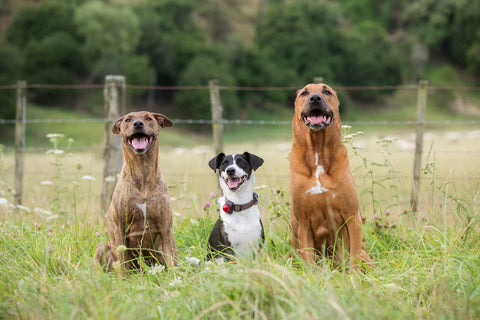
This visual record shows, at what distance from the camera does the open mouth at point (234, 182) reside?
3.77 meters

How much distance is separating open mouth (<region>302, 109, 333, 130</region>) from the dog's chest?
3.02 ft

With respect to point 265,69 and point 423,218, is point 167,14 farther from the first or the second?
point 423,218

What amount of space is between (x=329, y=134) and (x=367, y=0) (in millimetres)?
80113

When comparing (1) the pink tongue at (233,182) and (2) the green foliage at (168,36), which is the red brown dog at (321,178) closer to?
(1) the pink tongue at (233,182)

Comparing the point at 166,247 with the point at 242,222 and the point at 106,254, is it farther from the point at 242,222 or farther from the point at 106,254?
the point at 242,222

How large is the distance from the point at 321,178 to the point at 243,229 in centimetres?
79

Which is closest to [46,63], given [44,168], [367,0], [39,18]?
[39,18]

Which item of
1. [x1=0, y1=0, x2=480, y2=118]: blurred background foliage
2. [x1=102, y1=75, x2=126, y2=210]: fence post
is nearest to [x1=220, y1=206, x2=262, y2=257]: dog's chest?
[x1=102, y1=75, x2=126, y2=210]: fence post

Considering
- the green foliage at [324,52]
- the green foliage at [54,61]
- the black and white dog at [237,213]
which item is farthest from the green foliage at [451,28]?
the black and white dog at [237,213]

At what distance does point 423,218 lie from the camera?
4.54 meters

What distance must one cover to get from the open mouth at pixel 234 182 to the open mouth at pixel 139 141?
0.70 m

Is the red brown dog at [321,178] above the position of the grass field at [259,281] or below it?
above

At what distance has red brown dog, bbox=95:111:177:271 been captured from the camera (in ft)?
11.7

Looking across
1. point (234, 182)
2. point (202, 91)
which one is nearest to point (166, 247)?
point (234, 182)
